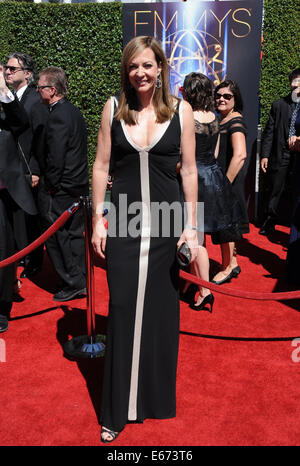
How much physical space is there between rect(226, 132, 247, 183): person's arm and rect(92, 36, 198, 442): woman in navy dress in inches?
79.6

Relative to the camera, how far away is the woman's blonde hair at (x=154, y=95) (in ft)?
7.89

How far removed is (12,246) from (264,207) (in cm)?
420

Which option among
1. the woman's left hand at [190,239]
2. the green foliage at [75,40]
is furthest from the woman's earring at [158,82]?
the green foliage at [75,40]

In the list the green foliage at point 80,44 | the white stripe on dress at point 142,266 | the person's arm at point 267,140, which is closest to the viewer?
the white stripe on dress at point 142,266

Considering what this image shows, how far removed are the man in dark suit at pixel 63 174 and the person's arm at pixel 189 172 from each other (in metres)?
2.07

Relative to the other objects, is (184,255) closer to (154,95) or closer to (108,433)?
(154,95)

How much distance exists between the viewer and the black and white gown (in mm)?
2498

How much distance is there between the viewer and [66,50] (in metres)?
7.97

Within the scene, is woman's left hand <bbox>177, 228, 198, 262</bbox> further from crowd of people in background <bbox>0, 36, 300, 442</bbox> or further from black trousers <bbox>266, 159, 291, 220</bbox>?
black trousers <bbox>266, 159, 291, 220</bbox>

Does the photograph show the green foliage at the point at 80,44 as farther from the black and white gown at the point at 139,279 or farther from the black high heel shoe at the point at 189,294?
the black and white gown at the point at 139,279

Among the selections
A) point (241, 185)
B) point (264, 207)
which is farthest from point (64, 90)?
point (264, 207)

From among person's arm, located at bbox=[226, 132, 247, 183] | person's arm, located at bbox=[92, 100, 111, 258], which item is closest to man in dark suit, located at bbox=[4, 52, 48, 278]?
person's arm, located at bbox=[226, 132, 247, 183]
